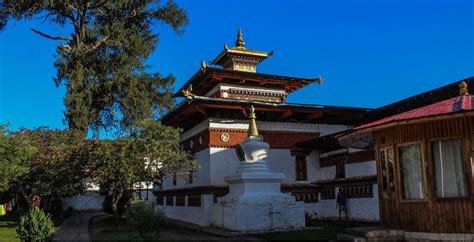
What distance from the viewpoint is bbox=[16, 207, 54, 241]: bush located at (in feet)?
36.8

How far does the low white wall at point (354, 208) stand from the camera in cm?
1558

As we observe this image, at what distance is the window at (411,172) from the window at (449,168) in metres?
0.36

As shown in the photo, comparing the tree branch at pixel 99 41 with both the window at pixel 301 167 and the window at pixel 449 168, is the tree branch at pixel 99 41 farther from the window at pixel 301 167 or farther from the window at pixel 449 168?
the window at pixel 449 168

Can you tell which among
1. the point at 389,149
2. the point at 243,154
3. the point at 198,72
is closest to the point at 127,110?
the point at 198,72

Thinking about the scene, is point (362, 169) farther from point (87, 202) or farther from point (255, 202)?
point (87, 202)

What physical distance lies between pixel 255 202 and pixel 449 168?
642 cm

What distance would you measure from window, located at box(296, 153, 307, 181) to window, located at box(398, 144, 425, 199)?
9.93 m

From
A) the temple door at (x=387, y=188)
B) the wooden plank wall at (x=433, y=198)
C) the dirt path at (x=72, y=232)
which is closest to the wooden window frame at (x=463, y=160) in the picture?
the wooden plank wall at (x=433, y=198)

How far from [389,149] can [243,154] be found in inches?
234

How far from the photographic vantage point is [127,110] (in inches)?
1062

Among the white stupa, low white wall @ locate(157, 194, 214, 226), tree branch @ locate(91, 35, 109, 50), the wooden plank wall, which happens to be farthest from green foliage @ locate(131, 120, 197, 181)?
tree branch @ locate(91, 35, 109, 50)

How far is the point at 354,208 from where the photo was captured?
1658 cm

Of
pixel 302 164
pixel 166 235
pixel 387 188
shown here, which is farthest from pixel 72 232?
pixel 387 188

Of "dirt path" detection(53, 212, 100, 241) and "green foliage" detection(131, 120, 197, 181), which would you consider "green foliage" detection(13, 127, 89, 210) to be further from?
"green foliage" detection(131, 120, 197, 181)
